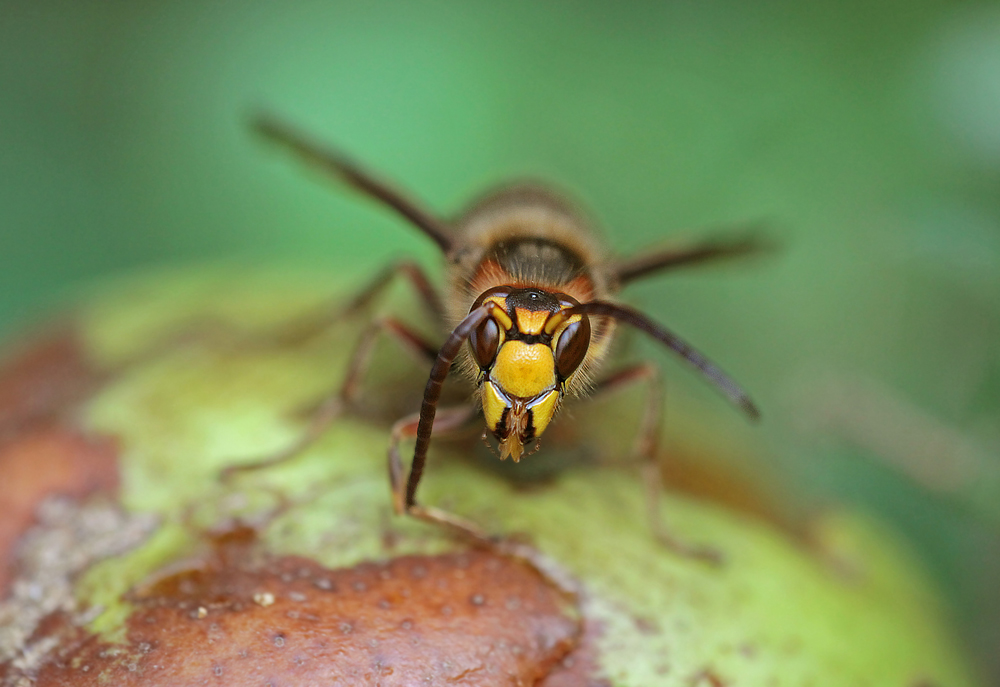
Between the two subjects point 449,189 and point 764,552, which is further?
point 449,189

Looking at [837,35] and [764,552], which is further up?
[837,35]

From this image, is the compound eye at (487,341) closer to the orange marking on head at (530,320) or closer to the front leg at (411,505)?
the orange marking on head at (530,320)

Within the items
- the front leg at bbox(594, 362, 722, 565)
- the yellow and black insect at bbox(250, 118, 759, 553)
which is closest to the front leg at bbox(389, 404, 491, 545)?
the yellow and black insect at bbox(250, 118, 759, 553)

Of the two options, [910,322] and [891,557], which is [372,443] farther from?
[910,322]

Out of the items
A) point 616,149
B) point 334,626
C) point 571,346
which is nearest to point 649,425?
point 571,346

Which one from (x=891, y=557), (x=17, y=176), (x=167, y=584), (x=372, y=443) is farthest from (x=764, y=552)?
(x=17, y=176)

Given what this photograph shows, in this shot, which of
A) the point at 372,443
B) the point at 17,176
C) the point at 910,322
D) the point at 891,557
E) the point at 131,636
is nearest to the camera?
the point at 131,636

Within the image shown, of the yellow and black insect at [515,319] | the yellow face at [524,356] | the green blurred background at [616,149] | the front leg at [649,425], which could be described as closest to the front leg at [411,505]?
the yellow and black insect at [515,319]

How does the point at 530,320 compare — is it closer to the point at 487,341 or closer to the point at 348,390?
the point at 487,341

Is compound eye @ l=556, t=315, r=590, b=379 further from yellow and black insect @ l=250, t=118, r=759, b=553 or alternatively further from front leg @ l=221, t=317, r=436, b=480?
front leg @ l=221, t=317, r=436, b=480
